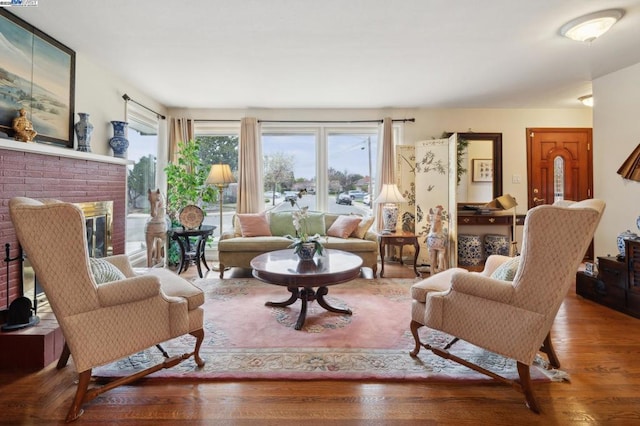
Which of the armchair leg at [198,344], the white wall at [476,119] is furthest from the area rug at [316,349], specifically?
the white wall at [476,119]

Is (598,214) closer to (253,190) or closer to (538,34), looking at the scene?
(538,34)

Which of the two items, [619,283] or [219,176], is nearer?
[619,283]

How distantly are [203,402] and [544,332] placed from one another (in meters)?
1.83

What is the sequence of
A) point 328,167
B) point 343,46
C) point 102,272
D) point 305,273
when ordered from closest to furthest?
point 102,272, point 305,273, point 343,46, point 328,167

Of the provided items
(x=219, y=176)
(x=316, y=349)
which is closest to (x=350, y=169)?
(x=219, y=176)

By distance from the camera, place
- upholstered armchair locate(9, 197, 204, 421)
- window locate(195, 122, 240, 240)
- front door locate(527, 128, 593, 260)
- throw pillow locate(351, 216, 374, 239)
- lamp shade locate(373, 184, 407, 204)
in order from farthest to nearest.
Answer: window locate(195, 122, 240, 240) < front door locate(527, 128, 593, 260) < lamp shade locate(373, 184, 407, 204) < throw pillow locate(351, 216, 374, 239) < upholstered armchair locate(9, 197, 204, 421)

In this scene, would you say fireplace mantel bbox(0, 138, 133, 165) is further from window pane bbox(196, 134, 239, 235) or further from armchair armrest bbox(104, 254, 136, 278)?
window pane bbox(196, 134, 239, 235)

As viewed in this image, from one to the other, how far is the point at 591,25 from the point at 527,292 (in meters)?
2.24

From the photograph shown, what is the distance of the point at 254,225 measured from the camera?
4461 mm

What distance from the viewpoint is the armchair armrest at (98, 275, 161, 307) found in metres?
1.67

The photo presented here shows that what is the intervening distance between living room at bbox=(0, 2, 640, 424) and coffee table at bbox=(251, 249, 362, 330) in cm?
93

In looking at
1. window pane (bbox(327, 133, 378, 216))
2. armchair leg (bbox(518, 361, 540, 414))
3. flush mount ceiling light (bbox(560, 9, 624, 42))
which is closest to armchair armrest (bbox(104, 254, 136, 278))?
armchair leg (bbox(518, 361, 540, 414))

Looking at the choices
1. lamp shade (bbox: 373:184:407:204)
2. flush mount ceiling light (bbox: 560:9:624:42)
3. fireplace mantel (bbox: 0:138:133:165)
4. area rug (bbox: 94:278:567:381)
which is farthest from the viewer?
lamp shade (bbox: 373:184:407:204)

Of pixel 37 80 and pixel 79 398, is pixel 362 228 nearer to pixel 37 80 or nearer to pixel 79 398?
pixel 79 398
